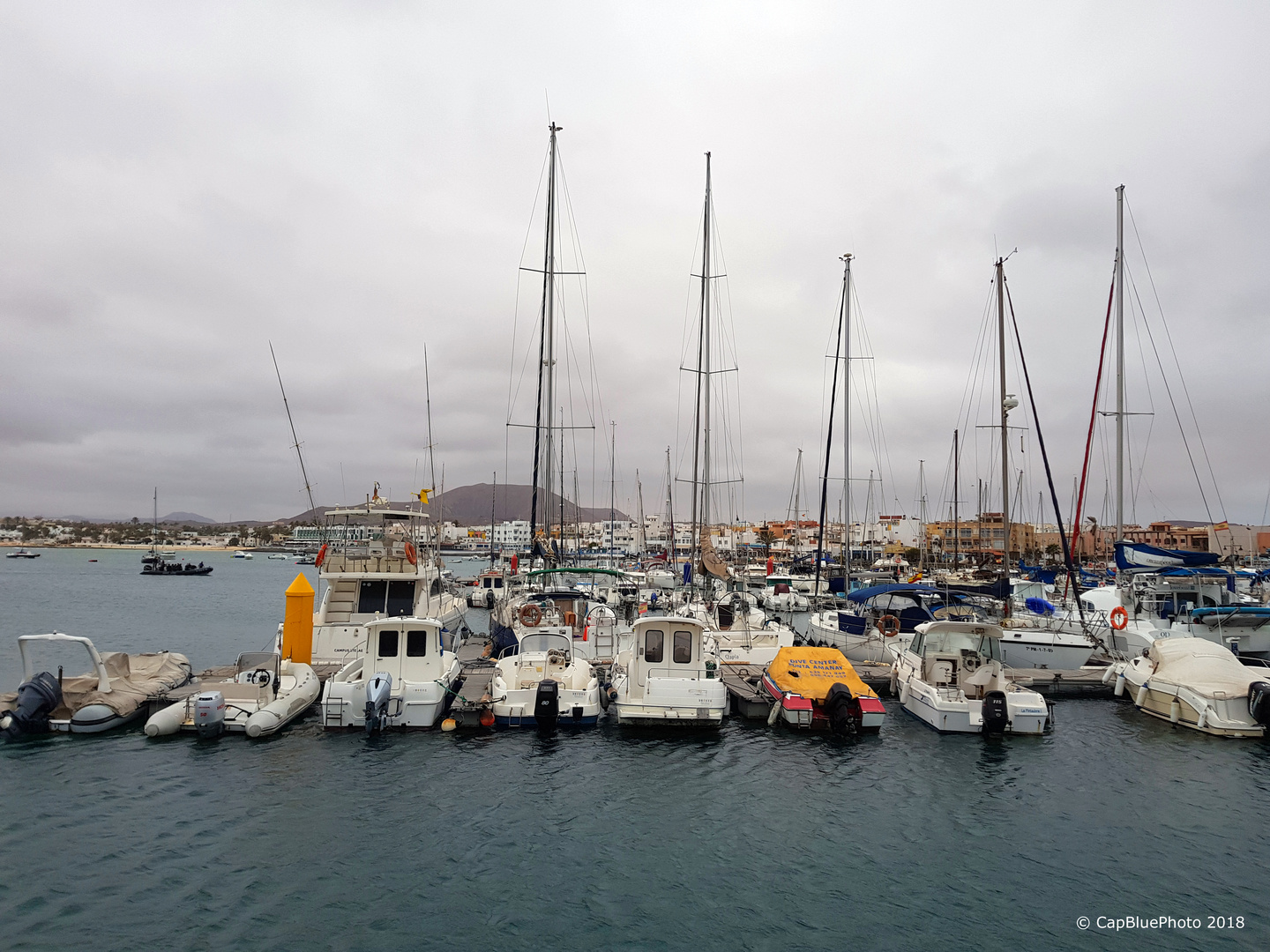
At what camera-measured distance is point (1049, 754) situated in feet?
60.0

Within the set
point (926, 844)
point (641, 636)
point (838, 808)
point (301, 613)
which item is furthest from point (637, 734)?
point (301, 613)

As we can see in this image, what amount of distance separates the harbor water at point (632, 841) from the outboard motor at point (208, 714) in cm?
57

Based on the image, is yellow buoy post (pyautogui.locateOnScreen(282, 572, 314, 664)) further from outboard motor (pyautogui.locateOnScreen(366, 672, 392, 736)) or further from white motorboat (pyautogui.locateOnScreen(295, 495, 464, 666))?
outboard motor (pyautogui.locateOnScreen(366, 672, 392, 736))

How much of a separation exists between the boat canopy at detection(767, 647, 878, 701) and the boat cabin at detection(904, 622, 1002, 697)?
8.85 feet

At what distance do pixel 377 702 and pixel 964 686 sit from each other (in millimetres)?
16958

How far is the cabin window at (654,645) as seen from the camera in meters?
19.9

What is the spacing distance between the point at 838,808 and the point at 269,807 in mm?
11553

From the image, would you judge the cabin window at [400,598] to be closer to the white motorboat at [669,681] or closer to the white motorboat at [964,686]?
the white motorboat at [669,681]

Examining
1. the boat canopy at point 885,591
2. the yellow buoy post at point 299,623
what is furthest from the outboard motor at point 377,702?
the boat canopy at point 885,591

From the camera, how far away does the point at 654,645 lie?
20.0 meters

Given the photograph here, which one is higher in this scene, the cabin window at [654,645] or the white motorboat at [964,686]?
the cabin window at [654,645]

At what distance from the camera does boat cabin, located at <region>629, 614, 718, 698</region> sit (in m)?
19.8

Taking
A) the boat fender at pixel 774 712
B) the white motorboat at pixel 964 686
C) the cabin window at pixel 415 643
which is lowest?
the boat fender at pixel 774 712

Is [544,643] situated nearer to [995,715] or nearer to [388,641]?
[388,641]
